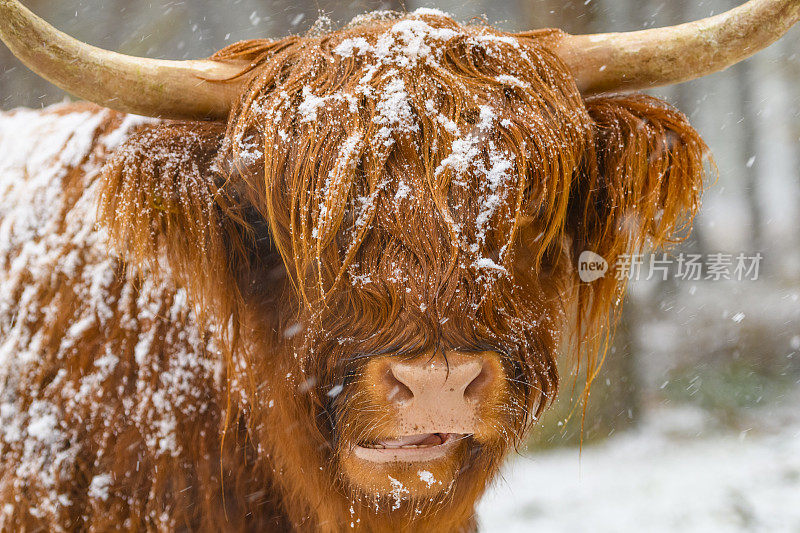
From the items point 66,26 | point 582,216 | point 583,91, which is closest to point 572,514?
point 582,216

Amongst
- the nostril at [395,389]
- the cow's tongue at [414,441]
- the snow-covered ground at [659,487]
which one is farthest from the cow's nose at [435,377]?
the snow-covered ground at [659,487]

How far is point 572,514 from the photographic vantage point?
4184 millimetres

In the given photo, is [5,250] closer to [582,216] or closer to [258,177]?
[258,177]

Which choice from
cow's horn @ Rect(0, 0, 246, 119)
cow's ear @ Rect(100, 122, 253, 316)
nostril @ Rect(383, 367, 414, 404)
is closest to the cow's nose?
nostril @ Rect(383, 367, 414, 404)

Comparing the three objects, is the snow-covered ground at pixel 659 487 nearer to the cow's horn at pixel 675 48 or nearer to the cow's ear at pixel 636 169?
the cow's ear at pixel 636 169

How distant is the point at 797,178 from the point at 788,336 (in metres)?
1.58

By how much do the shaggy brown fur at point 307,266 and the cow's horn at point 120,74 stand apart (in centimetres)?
7

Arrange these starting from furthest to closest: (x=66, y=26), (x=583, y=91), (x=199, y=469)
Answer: (x=66, y=26) → (x=199, y=469) → (x=583, y=91)

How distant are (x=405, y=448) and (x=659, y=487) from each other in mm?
3803

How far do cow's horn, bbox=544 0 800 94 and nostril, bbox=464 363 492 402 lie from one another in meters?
0.78

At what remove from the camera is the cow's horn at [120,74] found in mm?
1185

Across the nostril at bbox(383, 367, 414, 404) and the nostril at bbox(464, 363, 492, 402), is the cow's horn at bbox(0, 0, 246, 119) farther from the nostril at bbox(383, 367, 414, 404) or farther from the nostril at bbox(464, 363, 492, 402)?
the nostril at bbox(464, 363, 492, 402)

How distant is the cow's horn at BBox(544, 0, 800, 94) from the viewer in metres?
1.44

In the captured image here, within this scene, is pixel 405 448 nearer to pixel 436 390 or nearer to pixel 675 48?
pixel 436 390
